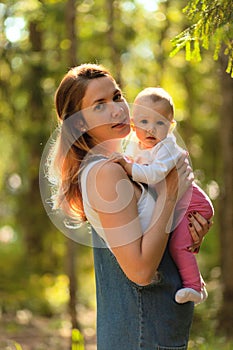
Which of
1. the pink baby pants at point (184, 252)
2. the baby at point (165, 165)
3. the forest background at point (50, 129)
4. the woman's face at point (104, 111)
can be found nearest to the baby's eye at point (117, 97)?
the woman's face at point (104, 111)

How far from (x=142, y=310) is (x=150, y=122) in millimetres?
704

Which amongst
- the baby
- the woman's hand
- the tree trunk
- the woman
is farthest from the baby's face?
the tree trunk

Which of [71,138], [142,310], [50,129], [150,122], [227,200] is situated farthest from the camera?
[50,129]

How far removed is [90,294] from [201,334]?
4590 mm

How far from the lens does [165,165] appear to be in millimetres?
2414

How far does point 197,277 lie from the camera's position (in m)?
2.41

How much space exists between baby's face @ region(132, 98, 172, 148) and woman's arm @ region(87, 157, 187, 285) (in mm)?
409

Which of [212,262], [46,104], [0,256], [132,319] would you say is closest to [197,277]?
[132,319]

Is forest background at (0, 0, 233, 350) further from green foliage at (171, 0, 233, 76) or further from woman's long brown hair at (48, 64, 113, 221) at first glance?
green foliage at (171, 0, 233, 76)

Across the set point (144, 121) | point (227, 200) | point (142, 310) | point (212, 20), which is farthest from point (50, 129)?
point (142, 310)

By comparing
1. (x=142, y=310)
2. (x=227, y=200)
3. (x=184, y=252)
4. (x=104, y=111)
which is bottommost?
(x=227, y=200)

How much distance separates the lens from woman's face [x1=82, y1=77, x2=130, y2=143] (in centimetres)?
240

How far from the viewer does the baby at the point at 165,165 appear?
7.70 feet

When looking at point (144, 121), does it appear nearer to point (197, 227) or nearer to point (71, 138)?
point (71, 138)
